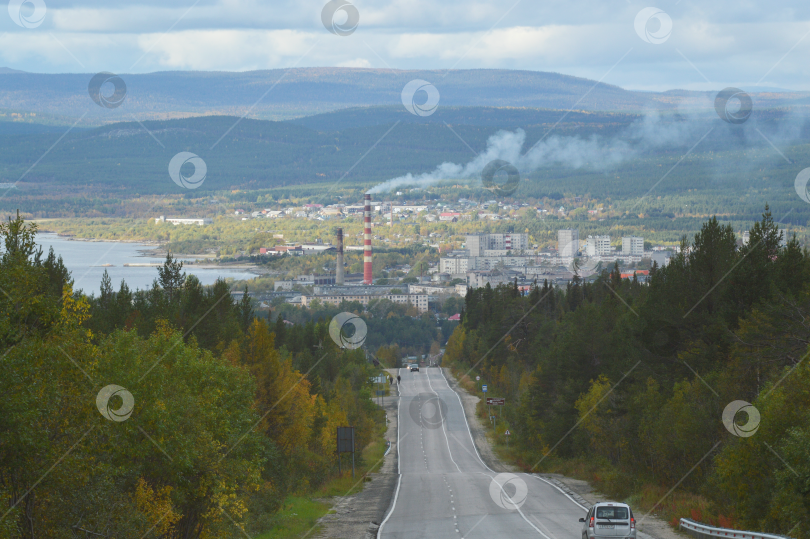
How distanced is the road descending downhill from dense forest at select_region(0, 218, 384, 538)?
17.2 ft

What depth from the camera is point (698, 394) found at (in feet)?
112

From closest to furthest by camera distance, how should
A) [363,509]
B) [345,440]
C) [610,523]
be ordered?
[610,523] → [363,509] → [345,440]

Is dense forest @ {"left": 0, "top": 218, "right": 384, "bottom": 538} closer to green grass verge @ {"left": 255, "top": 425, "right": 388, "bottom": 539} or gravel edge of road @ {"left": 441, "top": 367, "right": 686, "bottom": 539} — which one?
green grass verge @ {"left": 255, "top": 425, "right": 388, "bottom": 539}

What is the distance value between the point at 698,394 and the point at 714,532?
1189 cm

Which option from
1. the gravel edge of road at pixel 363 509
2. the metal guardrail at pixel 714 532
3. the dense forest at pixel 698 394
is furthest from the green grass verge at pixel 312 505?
the metal guardrail at pixel 714 532

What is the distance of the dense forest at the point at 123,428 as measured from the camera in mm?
16672

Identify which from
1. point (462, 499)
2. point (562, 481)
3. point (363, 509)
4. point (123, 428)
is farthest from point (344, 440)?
point (123, 428)

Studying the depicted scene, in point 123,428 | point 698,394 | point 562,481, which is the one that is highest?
point 698,394

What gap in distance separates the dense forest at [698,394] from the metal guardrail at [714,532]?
3.78 feet

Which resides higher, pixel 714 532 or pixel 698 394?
pixel 698 394

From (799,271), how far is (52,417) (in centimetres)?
3064

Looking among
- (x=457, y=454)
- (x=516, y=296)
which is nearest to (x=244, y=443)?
(x=457, y=454)

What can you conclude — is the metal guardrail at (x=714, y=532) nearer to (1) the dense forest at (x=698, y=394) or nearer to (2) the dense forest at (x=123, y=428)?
(1) the dense forest at (x=698, y=394)

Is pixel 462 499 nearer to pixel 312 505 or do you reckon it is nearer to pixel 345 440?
pixel 312 505
